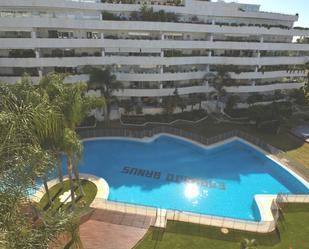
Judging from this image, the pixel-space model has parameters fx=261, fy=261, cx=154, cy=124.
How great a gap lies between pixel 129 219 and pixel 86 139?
15161mm

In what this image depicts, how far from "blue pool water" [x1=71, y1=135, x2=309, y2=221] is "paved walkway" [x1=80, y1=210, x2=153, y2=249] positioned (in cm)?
341

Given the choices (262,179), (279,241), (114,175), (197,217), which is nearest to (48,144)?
(197,217)

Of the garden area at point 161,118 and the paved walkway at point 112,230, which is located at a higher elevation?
the garden area at point 161,118

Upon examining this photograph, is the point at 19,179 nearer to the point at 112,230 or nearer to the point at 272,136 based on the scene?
the point at 112,230

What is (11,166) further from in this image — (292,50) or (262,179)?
(292,50)

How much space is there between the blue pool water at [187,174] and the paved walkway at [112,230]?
3409mm

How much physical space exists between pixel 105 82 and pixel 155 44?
8902 mm

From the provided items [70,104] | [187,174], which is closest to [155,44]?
[187,174]

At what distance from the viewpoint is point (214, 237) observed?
17.5m

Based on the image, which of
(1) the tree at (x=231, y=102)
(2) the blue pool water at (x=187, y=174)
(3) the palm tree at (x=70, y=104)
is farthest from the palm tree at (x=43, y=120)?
(1) the tree at (x=231, y=102)

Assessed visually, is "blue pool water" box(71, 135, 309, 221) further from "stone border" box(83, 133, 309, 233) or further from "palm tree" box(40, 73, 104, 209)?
"palm tree" box(40, 73, 104, 209)

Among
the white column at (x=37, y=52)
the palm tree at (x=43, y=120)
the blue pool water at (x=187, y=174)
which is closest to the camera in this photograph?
the palm tree at (x=43, y=120)

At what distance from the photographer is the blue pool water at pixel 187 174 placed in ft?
74.9

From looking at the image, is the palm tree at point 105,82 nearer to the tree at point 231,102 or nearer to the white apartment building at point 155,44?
the white apartment building at point 155,44
